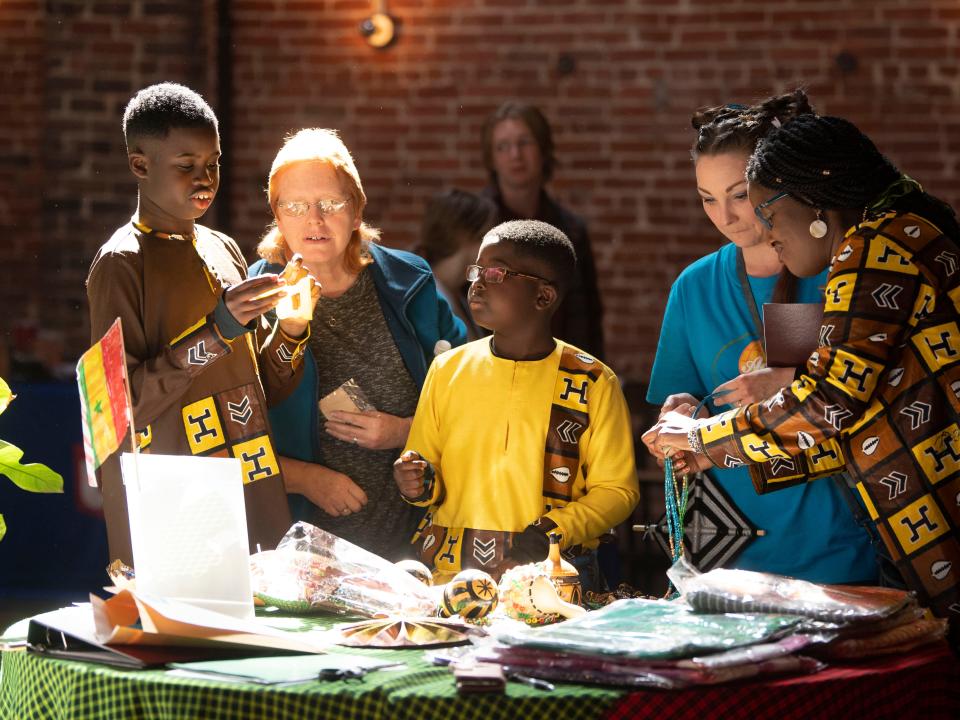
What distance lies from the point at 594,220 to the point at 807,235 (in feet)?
14.0

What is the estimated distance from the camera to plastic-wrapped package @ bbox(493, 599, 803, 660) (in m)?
1.81

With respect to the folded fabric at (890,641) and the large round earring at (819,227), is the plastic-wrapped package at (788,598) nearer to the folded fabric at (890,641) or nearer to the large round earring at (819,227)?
the folded fabric at (890,641)

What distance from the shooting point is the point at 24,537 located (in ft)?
15.5

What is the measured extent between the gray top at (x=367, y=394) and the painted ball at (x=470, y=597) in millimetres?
748

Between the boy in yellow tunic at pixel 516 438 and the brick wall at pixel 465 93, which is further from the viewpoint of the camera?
the brick wall at pixel 465 93

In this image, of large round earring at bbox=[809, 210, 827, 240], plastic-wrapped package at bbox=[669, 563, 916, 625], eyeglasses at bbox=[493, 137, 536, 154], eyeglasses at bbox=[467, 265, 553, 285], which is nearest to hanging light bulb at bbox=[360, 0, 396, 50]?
eyeglasses at bbox=[493, 137, 536, 154]

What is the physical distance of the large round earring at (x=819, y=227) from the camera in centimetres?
227

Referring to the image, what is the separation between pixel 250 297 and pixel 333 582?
2.03 ft

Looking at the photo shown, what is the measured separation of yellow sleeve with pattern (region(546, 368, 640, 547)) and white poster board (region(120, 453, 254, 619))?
71 centimetres

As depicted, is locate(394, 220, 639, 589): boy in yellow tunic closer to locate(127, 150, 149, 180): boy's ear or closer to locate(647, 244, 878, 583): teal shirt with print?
locate(647, 244, 878, 583): teal shirt with print

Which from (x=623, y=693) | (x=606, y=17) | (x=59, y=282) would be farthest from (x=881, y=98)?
(x=623, y=693)

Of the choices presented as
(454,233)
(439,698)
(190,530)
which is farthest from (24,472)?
(454,233)

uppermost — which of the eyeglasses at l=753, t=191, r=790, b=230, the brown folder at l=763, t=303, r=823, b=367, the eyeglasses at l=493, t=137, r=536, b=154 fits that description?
the eyeglasses at l=493, t=137, r=536, b=154

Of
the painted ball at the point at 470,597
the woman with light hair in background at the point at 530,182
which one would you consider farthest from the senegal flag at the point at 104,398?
the woman with light hair in background at the point at 530,182
